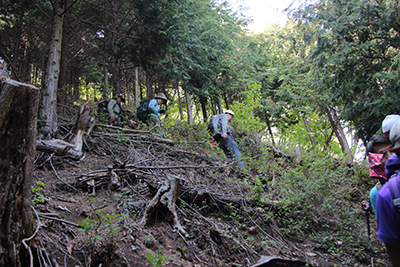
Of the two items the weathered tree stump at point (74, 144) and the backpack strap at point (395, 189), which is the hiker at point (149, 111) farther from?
the backpack strap at point (395, 189)

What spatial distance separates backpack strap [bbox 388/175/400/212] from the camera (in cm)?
222

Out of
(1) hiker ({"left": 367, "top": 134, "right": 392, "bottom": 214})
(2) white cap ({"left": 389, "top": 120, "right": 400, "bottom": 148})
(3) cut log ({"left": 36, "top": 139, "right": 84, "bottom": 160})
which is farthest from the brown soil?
(2) white cap ({"left": 389, "top": 120, "right": 400, "bottom": 148})

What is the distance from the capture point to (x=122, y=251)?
8.54ft

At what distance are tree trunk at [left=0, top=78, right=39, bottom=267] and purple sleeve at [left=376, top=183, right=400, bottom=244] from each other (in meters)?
3.09

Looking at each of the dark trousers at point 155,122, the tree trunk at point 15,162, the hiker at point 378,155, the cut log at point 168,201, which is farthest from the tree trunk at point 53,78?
the hiker at point 378,155

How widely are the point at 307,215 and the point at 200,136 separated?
13.3ft

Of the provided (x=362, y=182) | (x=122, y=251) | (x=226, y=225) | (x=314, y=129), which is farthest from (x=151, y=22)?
(x=314, y=129)

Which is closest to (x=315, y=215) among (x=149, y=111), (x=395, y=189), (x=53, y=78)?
(x=395, y=189)

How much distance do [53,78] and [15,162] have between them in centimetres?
493

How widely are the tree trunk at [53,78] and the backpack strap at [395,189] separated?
233 inches

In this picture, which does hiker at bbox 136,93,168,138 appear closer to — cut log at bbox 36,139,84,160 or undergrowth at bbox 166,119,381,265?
cut log at bbox 36,139,84,160

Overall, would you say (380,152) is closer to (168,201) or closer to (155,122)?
(168,201)

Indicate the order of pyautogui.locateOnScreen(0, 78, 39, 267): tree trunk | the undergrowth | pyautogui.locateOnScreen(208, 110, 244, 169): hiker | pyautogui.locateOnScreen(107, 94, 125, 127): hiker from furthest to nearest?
pyautogui.locateOnScreen(107, 94, 125, 127): hiker → pyautogui.locateOnScreen(208, 110, 244, 169): hiker → the undergrowth → pyautogui.locateOnScreen(0, 78, 39, 267): tree trunk

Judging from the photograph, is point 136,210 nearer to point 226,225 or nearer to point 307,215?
point 226,225
